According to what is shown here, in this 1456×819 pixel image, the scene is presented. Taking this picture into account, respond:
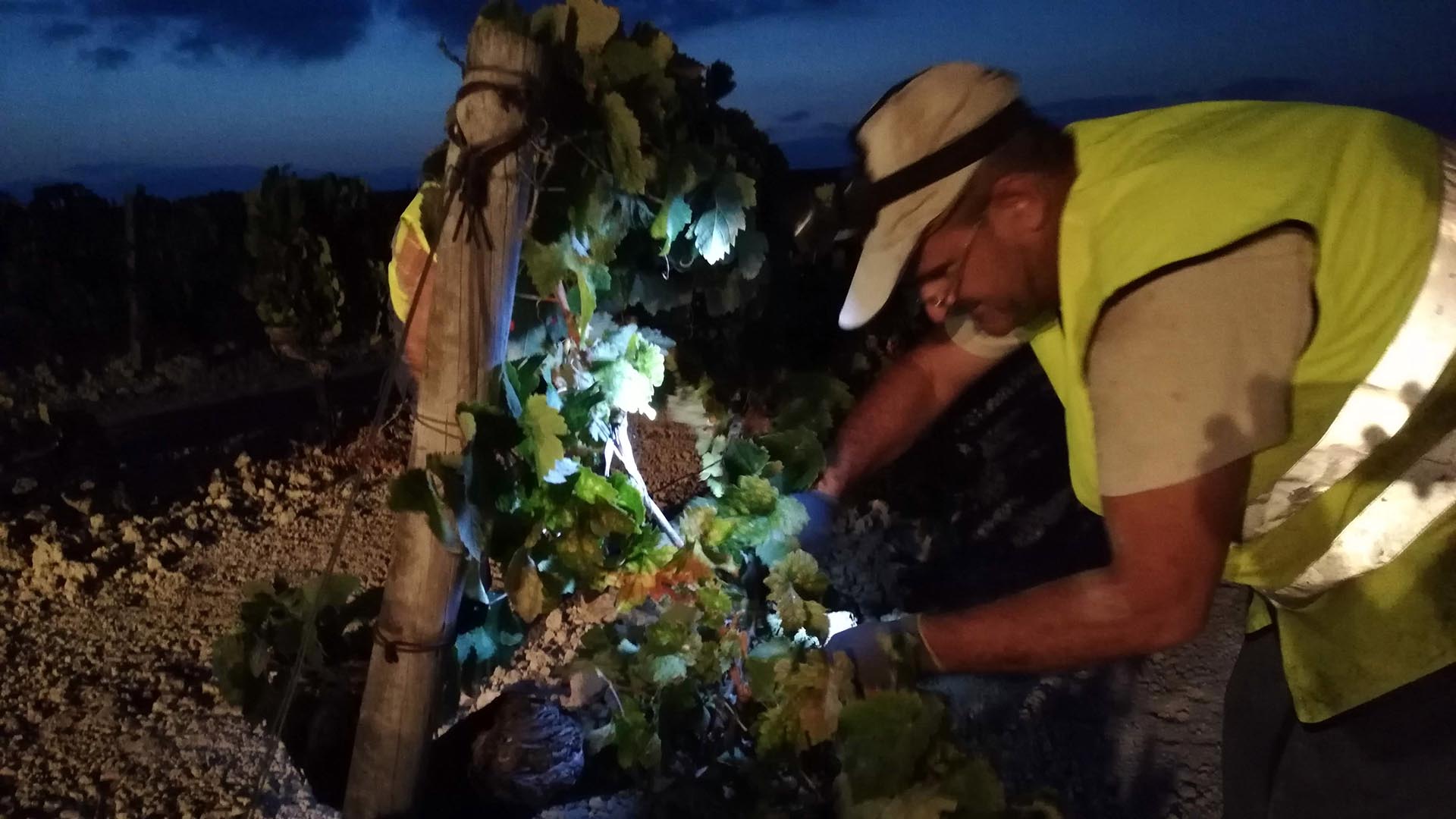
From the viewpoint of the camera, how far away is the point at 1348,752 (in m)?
1.70

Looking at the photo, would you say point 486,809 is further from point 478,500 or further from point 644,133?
point 644,133

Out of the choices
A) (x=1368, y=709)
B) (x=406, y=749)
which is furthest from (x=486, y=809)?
(x=1368, y=709)

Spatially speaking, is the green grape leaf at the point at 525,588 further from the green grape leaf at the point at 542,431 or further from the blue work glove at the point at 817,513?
the blue work glove at the point at 817,513

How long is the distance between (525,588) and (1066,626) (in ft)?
3.05

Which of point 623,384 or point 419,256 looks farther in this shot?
point 623,384

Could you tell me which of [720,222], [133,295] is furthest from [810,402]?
[133,295]

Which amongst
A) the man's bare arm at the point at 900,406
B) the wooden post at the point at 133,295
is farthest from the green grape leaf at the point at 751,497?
the wooden post at the point at 133,295

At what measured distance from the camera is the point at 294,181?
573 cm

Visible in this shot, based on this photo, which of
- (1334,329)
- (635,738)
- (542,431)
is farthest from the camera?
(635,738)

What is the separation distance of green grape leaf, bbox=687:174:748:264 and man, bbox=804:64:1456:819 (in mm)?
315

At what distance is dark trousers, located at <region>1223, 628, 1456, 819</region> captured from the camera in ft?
5.26

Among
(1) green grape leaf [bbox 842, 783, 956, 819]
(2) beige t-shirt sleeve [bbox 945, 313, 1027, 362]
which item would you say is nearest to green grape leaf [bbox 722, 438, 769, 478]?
Answer: (2) beige t-shirt sleeve [bbox 945, 313, 1027, 362]

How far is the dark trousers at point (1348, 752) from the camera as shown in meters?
1.60

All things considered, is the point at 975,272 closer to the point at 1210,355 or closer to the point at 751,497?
the point at 1210,355
